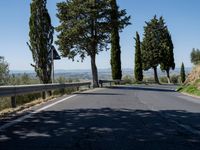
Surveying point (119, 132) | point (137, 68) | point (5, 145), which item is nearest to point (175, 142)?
point (119, 132)

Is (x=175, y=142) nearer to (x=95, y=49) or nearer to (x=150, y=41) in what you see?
(x=95, y=49)

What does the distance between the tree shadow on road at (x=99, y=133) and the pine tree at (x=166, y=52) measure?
64.7 meters

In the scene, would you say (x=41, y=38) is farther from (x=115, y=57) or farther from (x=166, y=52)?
(x=166, y=52)

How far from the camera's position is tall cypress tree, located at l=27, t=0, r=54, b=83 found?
1316 inches

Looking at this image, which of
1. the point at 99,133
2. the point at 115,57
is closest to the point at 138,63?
the point at 115,57

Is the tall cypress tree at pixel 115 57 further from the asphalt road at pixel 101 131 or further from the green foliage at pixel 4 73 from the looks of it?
the asphalt road at pixel 101 131

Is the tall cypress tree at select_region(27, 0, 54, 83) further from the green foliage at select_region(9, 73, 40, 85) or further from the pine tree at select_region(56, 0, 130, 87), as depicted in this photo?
the pine tree at select_region(56, 0, 130, 87)

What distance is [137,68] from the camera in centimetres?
7488

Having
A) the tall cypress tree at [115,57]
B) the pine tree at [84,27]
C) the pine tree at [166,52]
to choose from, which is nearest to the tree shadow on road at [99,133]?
the pine tree at [84,27]

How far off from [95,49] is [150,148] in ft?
135

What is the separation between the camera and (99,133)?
9578 millimetres

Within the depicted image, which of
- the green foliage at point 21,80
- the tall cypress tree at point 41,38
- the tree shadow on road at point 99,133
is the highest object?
the tall cypress tree at point 41,38

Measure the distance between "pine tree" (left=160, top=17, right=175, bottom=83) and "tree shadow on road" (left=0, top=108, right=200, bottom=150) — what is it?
64.7m

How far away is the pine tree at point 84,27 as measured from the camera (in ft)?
153
